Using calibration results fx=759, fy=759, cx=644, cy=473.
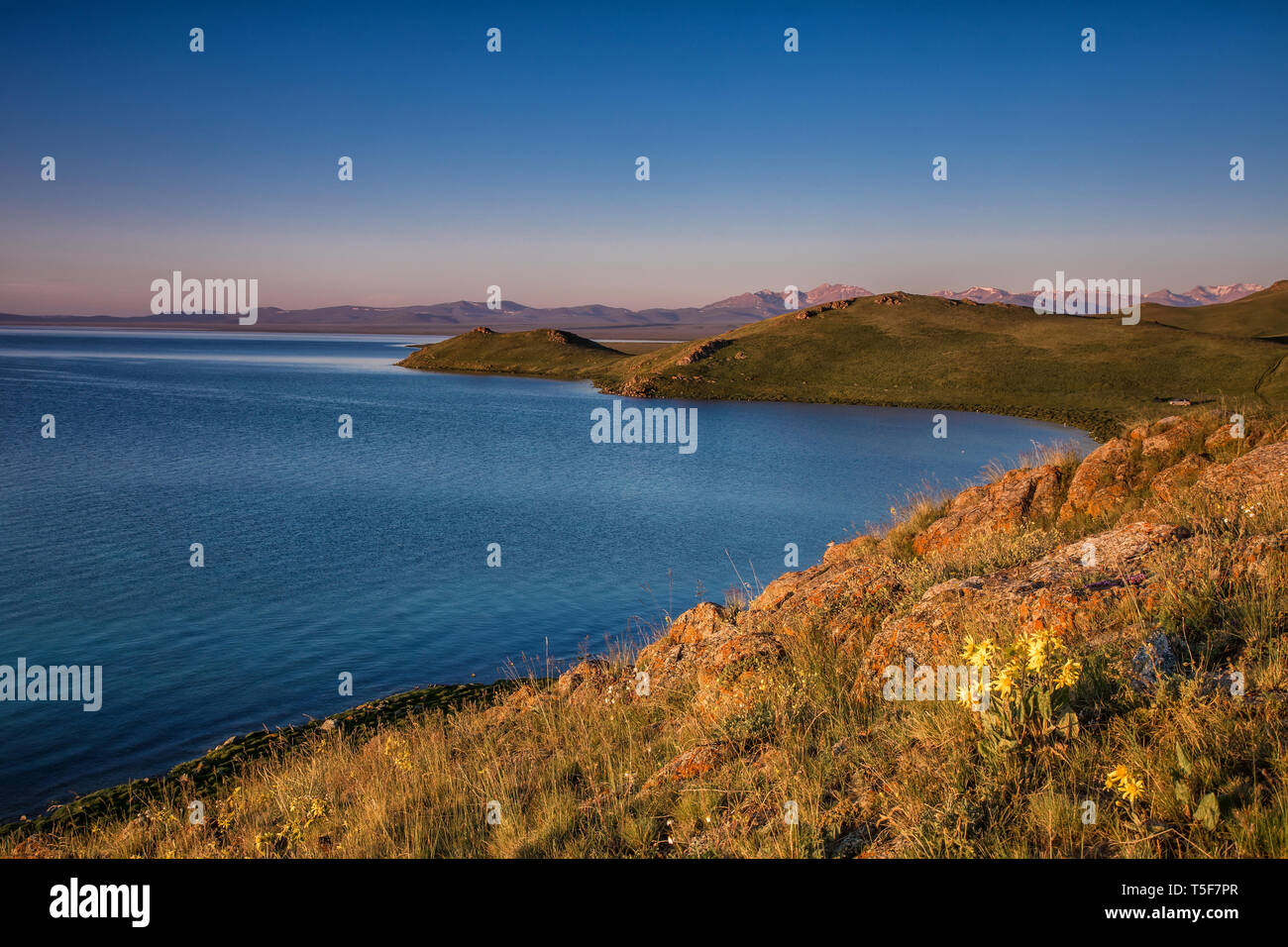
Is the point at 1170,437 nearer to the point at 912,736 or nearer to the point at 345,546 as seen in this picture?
the point at 912,736

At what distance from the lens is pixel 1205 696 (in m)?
4.98

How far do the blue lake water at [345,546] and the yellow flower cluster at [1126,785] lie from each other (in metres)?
13.7

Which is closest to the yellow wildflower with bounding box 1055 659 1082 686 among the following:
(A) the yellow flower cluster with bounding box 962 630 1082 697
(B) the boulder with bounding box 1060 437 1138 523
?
(A) the yellow flower cluster with bounding box 962 630 1082 697

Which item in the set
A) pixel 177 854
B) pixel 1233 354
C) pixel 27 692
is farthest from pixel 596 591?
pixel 1233 354

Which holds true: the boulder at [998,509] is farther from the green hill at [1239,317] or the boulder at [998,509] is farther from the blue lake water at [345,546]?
the green hill at [1239,317]

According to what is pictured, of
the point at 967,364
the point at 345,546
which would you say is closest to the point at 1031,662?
the point at 345,546

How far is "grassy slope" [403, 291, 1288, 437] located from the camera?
246 ft

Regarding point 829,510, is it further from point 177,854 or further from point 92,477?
point 92,477

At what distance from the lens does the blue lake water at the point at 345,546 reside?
1622 centimetres

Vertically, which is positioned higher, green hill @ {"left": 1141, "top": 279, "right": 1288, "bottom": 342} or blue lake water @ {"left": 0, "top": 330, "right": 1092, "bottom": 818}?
green hill @ {"left": 1141, "top": 279, "right": 1288, "bottom": 342}

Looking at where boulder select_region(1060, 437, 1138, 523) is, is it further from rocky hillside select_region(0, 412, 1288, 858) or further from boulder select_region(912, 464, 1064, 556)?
rocky hillside select_region(0, 412, 1288, 858)

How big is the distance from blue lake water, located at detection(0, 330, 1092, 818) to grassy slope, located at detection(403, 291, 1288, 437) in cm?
2091

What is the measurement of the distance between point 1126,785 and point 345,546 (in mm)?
27208

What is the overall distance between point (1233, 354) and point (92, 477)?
3927 inches
